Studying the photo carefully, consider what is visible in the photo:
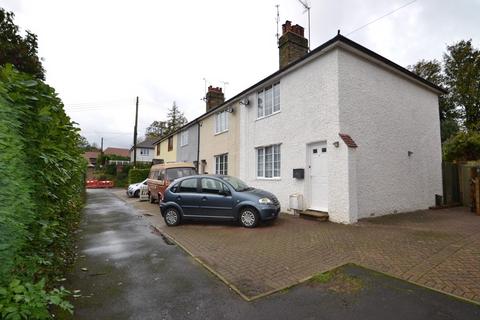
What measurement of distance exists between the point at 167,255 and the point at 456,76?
28.5m

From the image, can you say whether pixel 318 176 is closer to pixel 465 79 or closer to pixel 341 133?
pixel 341 133

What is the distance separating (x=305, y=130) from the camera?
405 inches

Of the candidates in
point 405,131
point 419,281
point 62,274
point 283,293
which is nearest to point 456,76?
point 405,131

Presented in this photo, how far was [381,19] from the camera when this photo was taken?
9.72m

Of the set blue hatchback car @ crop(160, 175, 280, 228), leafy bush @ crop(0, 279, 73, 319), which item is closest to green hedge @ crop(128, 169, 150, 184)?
blue hatchback car @ crop(160, 175, 280, 228)

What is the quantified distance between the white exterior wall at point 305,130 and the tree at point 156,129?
4316 cm

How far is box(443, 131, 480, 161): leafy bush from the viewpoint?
15.6m

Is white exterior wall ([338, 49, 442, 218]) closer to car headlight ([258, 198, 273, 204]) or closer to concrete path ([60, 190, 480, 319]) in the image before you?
car headlight ([258, 198, 273, 204])

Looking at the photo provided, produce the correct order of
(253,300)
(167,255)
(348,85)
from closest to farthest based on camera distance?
(253,300)
(167,255)
(348,85)

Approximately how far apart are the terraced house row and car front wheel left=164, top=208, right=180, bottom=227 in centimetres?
439

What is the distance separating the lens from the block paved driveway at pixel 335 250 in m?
4.39

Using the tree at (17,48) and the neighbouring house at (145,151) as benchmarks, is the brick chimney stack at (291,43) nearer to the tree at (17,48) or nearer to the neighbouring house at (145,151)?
the tree at (17,48)

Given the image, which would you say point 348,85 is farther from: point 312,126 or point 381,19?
point 381,19

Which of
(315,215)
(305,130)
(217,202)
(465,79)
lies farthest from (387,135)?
(465,79)
